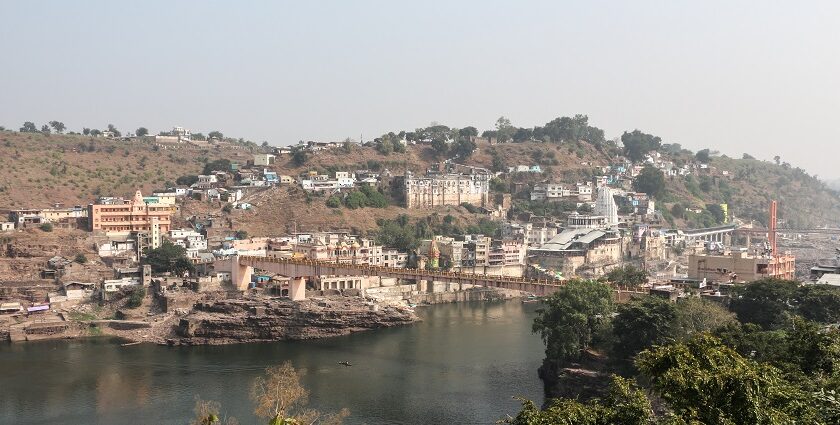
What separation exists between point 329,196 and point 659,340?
2757 cm

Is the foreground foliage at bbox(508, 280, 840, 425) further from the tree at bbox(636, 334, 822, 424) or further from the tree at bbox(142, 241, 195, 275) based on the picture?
the tree at bbox(142, 241, 195, 275)

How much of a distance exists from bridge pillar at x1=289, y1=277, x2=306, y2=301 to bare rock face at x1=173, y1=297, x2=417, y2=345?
2.31 feet

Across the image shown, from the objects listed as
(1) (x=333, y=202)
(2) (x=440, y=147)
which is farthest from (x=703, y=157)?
(1) (x=333, y=202)

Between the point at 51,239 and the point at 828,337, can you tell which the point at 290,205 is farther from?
the point at 828,337

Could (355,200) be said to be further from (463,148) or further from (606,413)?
(606,413)

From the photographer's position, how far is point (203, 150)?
201 feet

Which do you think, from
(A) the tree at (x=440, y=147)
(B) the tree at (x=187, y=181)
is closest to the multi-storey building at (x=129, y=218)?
(B) the tree at (x=187, y=181)

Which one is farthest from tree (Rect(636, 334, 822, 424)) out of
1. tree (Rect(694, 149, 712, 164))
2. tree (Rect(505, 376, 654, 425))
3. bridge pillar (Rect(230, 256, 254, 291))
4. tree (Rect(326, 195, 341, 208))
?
tree (Rect(694, 149, 712, 164))

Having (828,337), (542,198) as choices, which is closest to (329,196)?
(542,198)

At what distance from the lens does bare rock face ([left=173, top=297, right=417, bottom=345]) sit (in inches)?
1070

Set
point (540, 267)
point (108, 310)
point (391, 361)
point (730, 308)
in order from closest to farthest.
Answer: point (730, 308) → point (391, 361) → point (108, 310) → point (540, 267)

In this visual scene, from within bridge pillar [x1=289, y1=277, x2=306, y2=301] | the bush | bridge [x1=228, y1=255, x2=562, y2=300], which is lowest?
the bush

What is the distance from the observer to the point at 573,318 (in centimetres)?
2062

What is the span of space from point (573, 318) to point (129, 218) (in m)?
21.0
